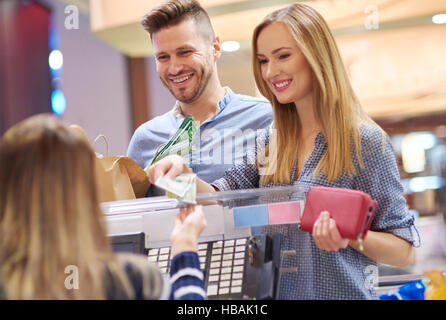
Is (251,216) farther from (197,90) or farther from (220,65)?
(220,65)

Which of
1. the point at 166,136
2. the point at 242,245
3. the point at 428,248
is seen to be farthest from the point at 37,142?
the point at 428,248

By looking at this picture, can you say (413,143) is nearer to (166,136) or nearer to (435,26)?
(435,26)

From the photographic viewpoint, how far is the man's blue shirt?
1963 millimetres

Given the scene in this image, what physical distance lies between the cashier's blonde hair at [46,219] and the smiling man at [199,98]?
40.7 inches

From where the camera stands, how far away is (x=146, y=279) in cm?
97

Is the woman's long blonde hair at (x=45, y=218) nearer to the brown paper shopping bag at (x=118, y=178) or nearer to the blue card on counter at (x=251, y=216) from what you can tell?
the blue card on counter at (x=251, y=216)

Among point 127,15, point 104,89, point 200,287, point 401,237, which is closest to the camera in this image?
point 200,287

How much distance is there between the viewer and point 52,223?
0.93 metres

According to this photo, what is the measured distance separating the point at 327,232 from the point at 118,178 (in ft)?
2.42

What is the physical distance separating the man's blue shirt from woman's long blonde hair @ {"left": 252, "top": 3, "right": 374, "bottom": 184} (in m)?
0.42

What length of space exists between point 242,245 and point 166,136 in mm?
971

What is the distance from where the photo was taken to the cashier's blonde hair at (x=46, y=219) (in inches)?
36.0

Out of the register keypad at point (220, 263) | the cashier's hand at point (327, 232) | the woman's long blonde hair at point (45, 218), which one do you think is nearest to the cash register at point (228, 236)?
the register keypad at point (220, 263)

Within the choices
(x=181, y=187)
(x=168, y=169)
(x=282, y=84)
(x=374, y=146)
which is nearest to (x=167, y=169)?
(x=168, y=169)
